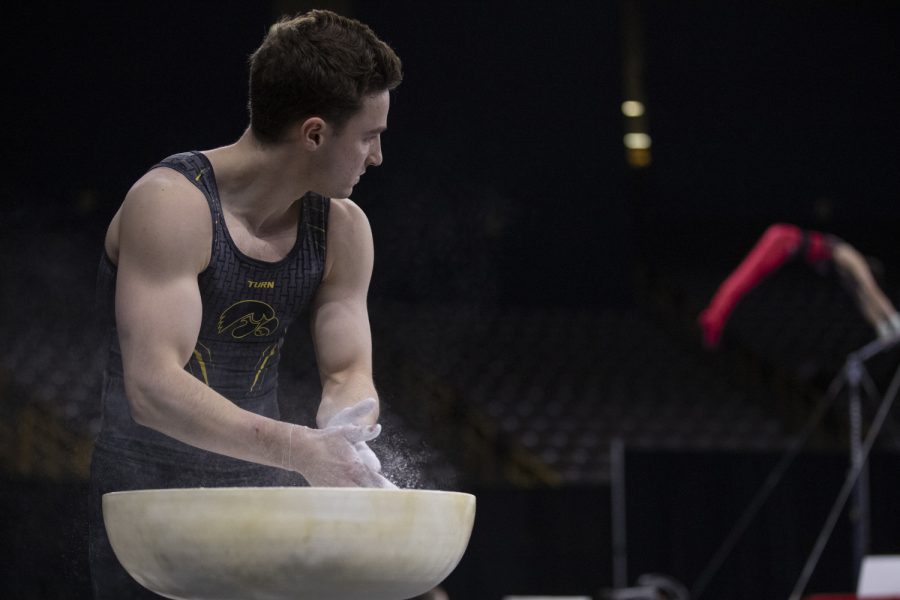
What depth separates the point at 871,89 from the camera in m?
8.12

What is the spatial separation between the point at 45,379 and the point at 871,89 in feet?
20.6

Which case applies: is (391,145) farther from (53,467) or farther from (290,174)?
(290,174)

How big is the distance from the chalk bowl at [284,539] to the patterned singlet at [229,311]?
0.29m

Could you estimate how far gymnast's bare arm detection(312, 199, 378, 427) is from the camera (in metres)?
1.25

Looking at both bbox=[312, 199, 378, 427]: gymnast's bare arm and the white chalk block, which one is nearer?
bbox=[312, 199, 378, 427]: gymnast's bare arm

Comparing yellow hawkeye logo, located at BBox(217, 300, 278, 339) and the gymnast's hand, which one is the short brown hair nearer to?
yellow hawkeye logo, located at BBox(217, 300, 278, 339)

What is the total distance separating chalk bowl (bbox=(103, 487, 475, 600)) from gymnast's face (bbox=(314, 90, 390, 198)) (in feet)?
1.29

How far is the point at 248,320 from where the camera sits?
1.21 metres

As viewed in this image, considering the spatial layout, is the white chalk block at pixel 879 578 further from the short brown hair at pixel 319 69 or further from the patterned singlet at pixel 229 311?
the short brown hair at pixel 319 69

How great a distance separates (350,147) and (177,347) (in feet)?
0.91

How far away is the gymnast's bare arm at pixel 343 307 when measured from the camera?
1251 mm

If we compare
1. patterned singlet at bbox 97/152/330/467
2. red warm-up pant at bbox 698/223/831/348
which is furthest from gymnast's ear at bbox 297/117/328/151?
red warm-up pant at bbox 698/223/831/348

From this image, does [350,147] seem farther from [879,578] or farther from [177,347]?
[879,578]

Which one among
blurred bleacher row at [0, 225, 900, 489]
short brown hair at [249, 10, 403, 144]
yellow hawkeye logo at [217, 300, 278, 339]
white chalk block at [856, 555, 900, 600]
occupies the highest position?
short brown hair at [249, 10, 403, 144]
